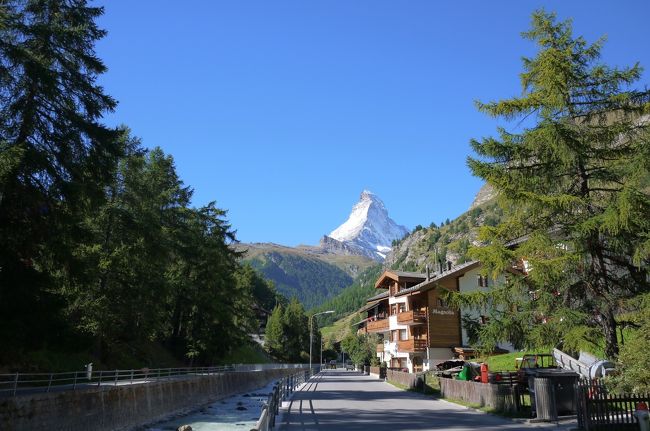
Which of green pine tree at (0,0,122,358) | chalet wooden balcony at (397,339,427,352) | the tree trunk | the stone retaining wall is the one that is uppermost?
green pine tree at (0,0,122,358)

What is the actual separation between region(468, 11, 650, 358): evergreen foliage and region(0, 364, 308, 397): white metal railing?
14.9 metres

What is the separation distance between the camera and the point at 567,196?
57.2 feet

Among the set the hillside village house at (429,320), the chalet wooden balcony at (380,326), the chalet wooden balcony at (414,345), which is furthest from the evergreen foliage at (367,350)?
the chalet wooden balcony at (414,345)

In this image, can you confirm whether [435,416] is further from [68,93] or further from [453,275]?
[453,275]

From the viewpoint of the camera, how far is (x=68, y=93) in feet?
72.4

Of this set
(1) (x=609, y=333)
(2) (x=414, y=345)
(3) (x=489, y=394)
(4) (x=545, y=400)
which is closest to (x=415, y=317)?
(2) (x=414, y=345)

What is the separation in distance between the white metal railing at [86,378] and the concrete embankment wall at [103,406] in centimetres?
60

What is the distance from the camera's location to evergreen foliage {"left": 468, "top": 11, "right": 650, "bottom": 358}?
1720 cm

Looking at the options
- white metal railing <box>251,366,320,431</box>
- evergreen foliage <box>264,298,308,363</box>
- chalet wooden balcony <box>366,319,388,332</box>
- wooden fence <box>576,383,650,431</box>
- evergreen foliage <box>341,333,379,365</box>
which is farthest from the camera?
evergreen foliage <box>264,298,308,363</box>

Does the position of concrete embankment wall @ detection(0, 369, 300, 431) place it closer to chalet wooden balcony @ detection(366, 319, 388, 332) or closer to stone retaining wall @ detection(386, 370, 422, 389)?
stone retaining wall @ detection(386, 370, 422, 389)

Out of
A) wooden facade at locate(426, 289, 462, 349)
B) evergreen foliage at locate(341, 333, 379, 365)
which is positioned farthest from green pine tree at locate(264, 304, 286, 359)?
wooden facade at locate(426, 289, 462, 349)

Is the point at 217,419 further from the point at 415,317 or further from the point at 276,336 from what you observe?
the point at 276,336

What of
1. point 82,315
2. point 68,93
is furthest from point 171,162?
point 68,93

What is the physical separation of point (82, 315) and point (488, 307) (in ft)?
75.8
